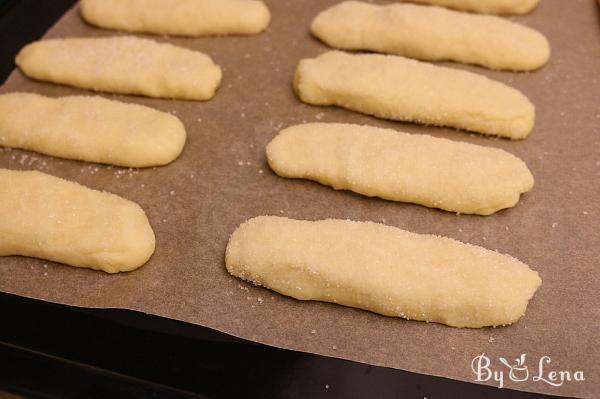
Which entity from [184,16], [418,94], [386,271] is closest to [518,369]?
[386,271]

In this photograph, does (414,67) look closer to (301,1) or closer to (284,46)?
(284,46)

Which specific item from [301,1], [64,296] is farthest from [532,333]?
[301,1]

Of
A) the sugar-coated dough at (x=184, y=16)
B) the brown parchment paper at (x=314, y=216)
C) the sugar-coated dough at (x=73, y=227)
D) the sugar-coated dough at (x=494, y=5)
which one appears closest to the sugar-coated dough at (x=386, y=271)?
the brown parchment paper at (x=314, y=216)

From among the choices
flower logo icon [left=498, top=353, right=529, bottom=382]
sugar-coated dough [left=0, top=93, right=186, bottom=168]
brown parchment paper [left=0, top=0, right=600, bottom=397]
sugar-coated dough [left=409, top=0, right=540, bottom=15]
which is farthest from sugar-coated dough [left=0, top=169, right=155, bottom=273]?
sugar-coated dough [left=409, top=0, right=540, bottom=15]

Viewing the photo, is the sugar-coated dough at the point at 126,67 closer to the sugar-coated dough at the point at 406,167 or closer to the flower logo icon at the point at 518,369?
the sugar-coated dough at the point at 406,167

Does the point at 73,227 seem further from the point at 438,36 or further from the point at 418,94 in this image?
the point at 438,36

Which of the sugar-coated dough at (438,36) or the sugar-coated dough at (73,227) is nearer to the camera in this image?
the sugar-coated dough at (73,227)

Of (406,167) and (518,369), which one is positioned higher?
(406,167)
